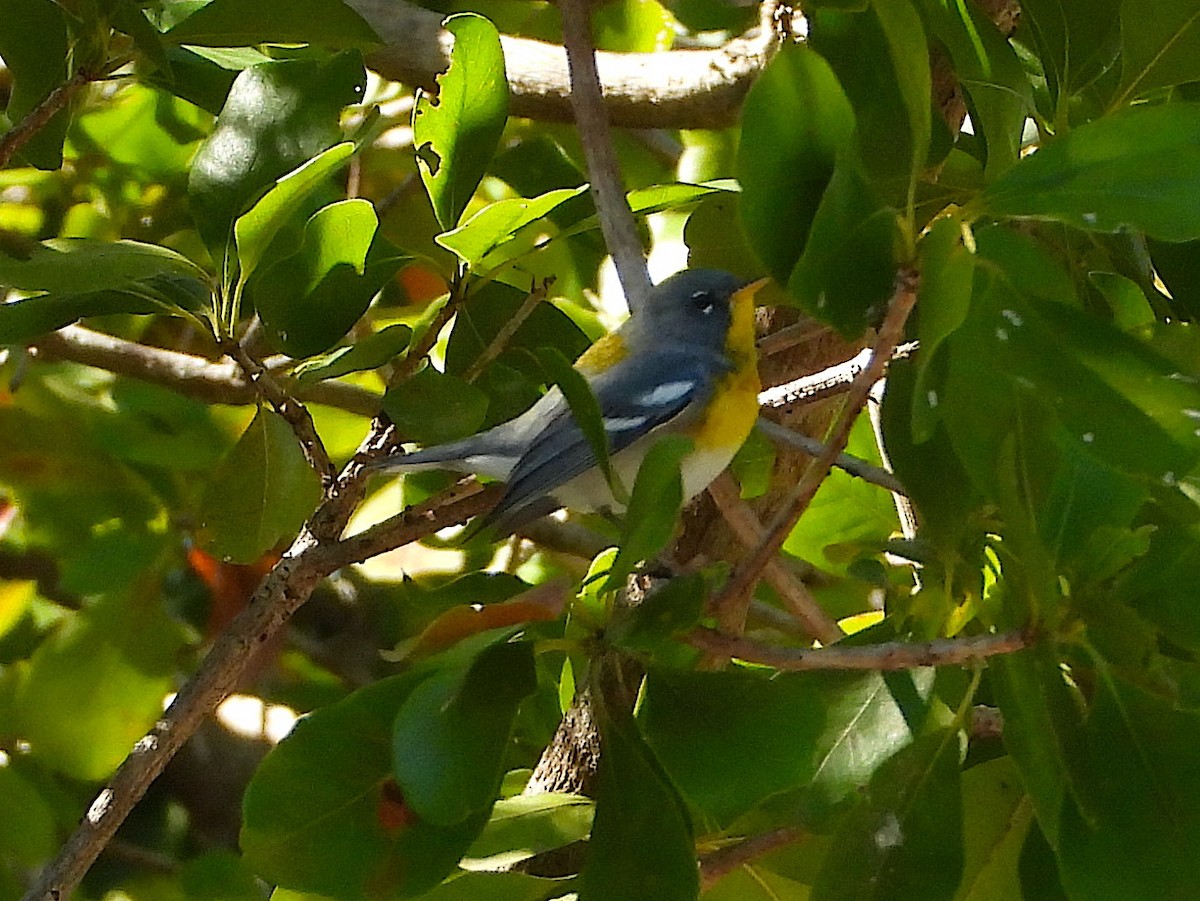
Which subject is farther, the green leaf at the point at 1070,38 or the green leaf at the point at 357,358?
the green leaf at the point at 357,358

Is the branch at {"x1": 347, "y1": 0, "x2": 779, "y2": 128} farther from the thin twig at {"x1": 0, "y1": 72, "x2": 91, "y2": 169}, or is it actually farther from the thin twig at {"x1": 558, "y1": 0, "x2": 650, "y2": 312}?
the thin twig at {"x1": 0, "y1": 72, "x2": 91, "y2": 169}

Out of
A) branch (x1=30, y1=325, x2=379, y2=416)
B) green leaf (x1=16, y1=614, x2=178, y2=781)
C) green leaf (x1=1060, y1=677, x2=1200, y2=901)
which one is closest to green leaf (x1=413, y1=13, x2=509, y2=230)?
branch (x1=30, y1=325, x2=379, y2=416)

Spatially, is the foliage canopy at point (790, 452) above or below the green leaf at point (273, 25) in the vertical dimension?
below

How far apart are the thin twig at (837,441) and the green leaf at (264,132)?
1.54 feet

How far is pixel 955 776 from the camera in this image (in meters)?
0.80

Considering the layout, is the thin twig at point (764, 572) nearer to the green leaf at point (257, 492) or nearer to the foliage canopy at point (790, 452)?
the foliage canopy at point (790, 452)

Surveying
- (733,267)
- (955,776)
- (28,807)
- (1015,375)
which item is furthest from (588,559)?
(1015,375)

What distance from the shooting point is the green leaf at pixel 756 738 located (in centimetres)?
75

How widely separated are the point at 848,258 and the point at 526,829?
45 centimetres

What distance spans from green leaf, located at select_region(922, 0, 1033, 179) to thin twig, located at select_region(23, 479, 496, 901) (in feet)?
1.67

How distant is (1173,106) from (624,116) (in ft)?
2.78

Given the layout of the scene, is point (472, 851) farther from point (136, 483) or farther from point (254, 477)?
point (136, 483)

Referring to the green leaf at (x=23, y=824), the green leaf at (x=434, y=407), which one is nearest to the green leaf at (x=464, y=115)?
the green leaf at (x=434, y=407)

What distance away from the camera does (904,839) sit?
2.56 feet
